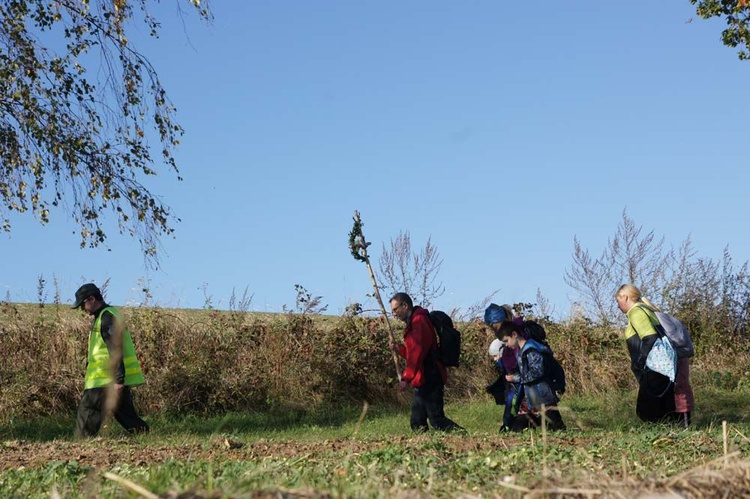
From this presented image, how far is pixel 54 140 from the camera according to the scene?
16.9 m

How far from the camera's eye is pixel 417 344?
11055 mm

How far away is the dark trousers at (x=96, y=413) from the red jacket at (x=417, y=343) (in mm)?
3620

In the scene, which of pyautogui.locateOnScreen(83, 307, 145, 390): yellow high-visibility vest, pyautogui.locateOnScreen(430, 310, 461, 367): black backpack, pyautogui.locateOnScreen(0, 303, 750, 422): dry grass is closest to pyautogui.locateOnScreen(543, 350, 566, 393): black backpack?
pyautogui.locateOnScreen(430, 310, 461, 367): black backpack

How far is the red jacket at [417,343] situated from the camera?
1106cm

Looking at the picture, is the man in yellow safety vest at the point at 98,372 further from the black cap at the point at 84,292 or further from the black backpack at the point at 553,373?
the black backpack at the point at 553,373

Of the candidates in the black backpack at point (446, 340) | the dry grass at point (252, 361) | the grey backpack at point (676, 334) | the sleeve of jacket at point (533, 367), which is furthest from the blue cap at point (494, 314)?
the dry grass at point (252, 361)

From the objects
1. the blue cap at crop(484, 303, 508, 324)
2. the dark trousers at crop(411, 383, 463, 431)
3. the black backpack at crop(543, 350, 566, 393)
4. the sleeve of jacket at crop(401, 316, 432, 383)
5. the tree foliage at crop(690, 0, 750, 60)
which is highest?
the tree foliage at crop(690, 0, 750, 60)

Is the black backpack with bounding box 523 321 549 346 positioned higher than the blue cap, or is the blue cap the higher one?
the blue cap

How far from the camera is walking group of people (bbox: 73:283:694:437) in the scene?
10.8 metres

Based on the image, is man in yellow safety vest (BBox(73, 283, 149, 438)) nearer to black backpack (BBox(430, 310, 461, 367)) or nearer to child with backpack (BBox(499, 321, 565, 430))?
black backpack (BBox(430, 310, 461, 367))

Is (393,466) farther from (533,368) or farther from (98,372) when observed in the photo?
(98,372)

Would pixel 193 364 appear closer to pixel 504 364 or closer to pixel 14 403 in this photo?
pixel 14 403

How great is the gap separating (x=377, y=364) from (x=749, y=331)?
8.61 meters

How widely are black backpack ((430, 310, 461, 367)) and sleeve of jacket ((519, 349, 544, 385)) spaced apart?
0.93 metres
